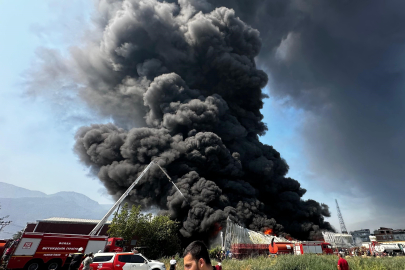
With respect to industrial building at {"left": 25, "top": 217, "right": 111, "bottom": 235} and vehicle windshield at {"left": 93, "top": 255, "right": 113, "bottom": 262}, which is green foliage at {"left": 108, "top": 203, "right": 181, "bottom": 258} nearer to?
vehicle windshield at {"left": 93, "top": 255, "right": 113, "bottom": 262}

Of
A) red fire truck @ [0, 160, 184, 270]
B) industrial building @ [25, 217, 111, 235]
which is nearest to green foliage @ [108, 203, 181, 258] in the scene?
red fire truck @ [0, 160, 184, 270]

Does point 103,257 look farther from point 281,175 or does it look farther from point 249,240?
point 281,175

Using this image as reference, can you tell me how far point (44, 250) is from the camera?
16.5 m

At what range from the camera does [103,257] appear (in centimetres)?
1291

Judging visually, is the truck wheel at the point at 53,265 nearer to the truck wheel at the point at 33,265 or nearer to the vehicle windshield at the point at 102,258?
the truck wheel at the point at 33,265

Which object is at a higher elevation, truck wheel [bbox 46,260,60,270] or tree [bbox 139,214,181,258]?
tree [bbox 139,214,181,258]

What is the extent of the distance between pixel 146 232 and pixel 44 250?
11405mm

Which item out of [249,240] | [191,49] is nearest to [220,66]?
[191,49]

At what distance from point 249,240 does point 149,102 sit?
29100mm

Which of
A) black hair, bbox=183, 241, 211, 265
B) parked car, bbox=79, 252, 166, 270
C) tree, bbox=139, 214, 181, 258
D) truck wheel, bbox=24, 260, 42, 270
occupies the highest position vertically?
tree, bbox=139, 214, 181, 258

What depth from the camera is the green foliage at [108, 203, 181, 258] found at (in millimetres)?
25484

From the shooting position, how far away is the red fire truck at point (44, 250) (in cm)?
1567

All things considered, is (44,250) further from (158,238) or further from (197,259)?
(197,259)

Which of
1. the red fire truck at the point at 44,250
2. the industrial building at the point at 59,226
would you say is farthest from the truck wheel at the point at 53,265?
the industrial building at the point at 59,226
